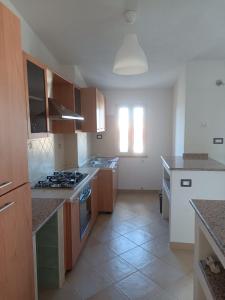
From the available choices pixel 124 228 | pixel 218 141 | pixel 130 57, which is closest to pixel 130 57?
pixel 130 57

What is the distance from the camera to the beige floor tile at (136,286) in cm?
212

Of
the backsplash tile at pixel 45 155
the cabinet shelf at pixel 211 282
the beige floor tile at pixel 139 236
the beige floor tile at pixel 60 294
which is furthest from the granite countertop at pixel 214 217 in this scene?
the backsplash tile at pixel 45 155

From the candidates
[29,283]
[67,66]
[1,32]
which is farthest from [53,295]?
[67,66]

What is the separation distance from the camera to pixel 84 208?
9.71 ft

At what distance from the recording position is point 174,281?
2.28 m

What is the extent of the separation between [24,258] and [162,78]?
12.8 ft

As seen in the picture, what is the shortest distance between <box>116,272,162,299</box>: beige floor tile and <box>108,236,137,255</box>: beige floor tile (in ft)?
1.67

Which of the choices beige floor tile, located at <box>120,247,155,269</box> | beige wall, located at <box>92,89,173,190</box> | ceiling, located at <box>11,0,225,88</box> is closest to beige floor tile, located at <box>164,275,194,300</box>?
beige floor tile, located at <box>120,247,155,269</box>

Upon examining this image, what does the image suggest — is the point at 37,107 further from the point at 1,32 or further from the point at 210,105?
the point at 210,105

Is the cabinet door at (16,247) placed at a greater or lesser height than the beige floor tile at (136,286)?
greater

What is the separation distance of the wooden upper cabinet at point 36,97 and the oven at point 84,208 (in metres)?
0.92

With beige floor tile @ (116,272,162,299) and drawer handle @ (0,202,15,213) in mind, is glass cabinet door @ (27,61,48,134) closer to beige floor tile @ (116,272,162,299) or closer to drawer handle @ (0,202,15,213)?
drawer handle @ (0,202,15,213)

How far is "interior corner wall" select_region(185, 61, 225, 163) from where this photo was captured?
3543mm

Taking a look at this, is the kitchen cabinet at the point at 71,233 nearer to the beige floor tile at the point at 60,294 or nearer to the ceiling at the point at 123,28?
the beige floor tile at the point at 60,294
